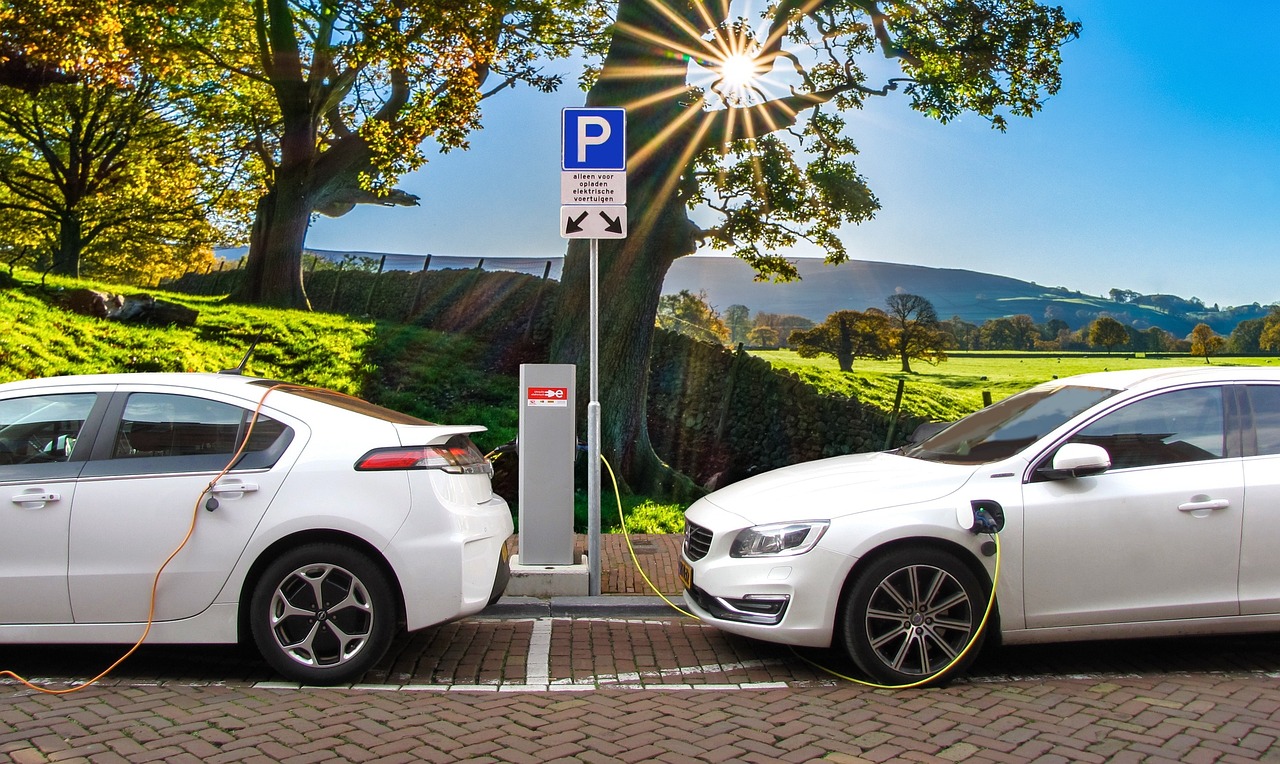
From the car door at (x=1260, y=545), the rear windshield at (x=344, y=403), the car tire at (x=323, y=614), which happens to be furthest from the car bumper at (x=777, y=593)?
the car door at (x=1260, y=545)

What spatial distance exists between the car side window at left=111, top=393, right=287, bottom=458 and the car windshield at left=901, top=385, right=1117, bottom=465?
3.48 m

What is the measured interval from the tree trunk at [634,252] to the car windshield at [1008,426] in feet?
19.9

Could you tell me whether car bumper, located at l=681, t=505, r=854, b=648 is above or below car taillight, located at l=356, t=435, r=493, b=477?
below

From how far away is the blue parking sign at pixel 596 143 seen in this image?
6.88 meters

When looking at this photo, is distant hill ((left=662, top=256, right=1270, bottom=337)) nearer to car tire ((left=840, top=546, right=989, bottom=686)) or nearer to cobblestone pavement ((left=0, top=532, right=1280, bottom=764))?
cobblestone pavement ((left=0, top=532, right=1280, bottom=764))

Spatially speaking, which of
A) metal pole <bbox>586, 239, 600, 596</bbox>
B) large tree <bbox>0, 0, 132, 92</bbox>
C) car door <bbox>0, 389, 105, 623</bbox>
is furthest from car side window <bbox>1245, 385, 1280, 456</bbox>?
large tree <bbox>0, 0, 132, 92</bbox>

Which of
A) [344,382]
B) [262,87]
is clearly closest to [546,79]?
[262,87]

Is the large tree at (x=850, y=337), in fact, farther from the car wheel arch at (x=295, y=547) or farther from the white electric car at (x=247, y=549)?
the car wheel arch at (x=295, y=547)

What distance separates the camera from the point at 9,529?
4.90 m

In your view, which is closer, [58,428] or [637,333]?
[58,428]

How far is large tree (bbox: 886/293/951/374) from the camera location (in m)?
13.7

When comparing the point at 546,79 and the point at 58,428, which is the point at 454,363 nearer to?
the point at 546,79

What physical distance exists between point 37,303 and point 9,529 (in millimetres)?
8127

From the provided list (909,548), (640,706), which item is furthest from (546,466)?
(909,548)
